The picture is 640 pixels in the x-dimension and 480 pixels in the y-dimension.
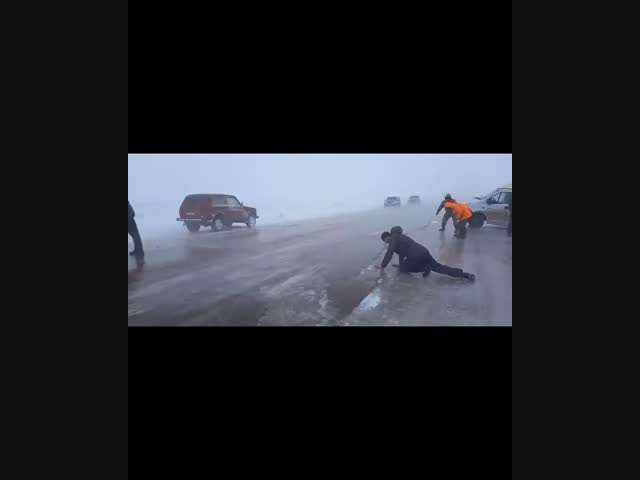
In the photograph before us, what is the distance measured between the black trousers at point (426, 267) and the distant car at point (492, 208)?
3.41 m

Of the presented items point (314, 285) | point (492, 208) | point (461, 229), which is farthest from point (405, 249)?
point (492, 208)

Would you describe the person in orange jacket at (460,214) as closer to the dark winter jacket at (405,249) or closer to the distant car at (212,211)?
the dark winter jacket at (405,249)

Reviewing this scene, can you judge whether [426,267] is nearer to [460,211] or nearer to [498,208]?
[460,211]

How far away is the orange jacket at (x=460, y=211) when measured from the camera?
739 centimetres

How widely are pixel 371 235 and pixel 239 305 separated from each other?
599 cm

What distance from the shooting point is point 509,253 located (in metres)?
6.88

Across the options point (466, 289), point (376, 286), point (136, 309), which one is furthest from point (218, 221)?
point (466, 289)

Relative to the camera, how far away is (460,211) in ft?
24.8

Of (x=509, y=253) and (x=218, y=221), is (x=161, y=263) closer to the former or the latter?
(x=218, y=221)

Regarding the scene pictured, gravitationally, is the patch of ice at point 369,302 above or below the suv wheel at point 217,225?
below

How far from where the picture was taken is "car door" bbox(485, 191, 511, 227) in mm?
7844

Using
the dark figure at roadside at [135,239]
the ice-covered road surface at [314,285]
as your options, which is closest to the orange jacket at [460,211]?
the ice-covered road surface at [314,285]

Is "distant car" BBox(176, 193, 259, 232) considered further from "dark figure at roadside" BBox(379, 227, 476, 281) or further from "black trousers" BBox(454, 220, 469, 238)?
"black trousers" BBox(454, 220, 469, 238)

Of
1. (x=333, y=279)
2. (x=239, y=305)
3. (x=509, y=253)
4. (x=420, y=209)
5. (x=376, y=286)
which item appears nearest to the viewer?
(x=239, y=305)
